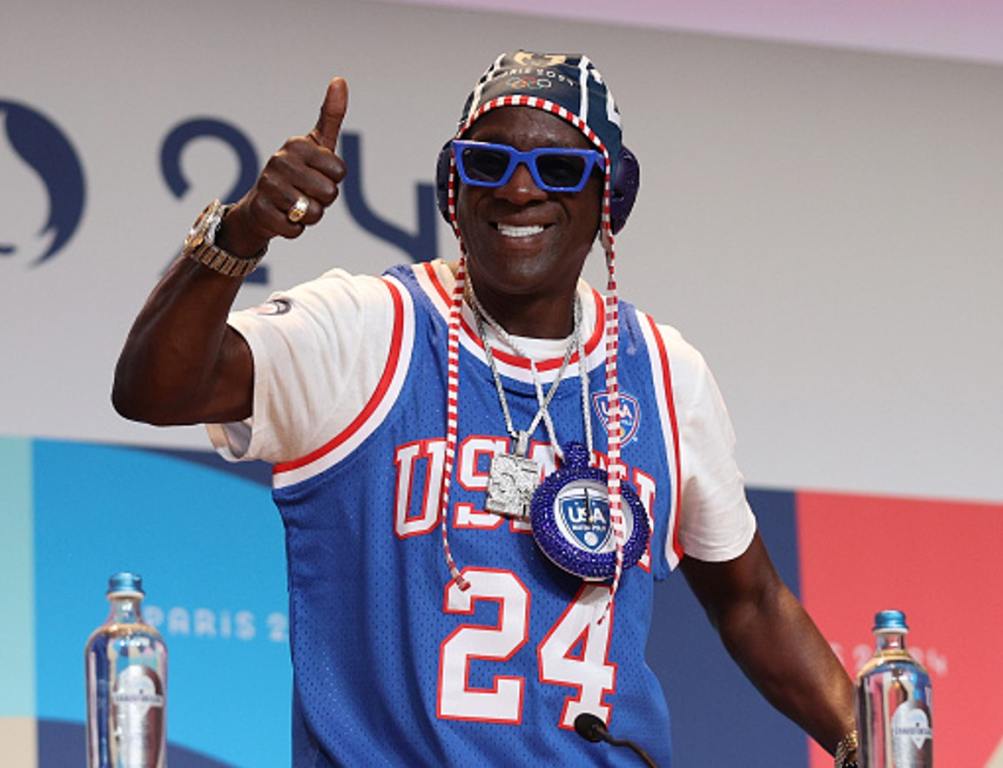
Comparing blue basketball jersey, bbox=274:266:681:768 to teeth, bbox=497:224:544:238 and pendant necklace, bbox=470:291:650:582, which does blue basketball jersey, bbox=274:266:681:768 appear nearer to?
pendant necklace, bbox=470:291:650:582

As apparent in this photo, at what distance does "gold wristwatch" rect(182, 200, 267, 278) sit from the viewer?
96.4 inches

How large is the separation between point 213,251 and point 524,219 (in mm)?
524

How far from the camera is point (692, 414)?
10.0 feet

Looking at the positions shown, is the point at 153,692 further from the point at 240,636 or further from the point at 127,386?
the point at 240,636

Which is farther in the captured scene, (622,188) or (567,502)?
(622,188)

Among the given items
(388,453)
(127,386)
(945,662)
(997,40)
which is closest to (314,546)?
(388,453)


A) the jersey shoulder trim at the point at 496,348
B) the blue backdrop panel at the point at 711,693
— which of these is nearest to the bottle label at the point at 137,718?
the jersey shoulder trim at the point at 496,348

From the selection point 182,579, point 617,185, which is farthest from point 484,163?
point 182,579

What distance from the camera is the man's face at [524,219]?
2.85 meters

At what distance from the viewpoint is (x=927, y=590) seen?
4926 millimetres

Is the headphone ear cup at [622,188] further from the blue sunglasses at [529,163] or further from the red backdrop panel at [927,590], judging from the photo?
the red backdrop panel at [927,590]

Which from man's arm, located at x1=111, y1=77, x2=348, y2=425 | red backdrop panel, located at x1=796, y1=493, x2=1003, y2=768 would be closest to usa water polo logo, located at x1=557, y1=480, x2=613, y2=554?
man's arm, located at x1=111, y1=77, x2=348, y2=425

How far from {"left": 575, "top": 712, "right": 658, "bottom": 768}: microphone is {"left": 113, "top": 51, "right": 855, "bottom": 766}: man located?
0.11 ft

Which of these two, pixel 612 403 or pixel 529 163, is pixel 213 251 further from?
pixel 612 403
